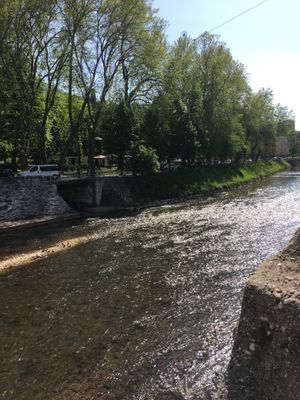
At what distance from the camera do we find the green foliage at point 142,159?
145 feet

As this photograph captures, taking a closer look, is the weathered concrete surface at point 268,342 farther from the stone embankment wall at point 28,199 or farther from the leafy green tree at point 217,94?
the leafy green tree at point 217,94

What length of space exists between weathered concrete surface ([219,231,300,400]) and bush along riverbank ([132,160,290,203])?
118ft

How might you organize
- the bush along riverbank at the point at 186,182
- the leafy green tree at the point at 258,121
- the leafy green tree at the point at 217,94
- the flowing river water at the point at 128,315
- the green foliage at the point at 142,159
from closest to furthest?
the flowing river water at the point at 128,315 → the green foliage at the point at 142,159 → the bush along riverbank at the point at 186,182 → the leafy green tree at the point at 217,94 → the leafy green tree at the point at 258,121

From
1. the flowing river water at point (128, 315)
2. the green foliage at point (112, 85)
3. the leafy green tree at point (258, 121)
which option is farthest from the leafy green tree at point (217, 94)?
the flowing river water at point (128, 315)


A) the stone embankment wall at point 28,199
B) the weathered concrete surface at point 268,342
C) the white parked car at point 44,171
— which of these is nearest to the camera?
the weathered concrete surface at point 268,342

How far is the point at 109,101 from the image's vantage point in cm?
4947

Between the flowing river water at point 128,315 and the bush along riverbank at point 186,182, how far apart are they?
18.8 meters

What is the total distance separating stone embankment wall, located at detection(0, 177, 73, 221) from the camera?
33.1 m

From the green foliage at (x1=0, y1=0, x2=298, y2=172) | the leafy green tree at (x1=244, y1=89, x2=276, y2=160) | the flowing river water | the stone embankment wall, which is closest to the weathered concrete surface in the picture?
the flowing river water

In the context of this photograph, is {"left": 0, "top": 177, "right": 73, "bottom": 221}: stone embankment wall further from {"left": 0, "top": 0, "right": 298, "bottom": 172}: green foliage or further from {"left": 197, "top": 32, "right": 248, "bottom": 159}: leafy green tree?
{"left": 197, "top": 32, "right": 248, "bottom": 159}: leafy green tree

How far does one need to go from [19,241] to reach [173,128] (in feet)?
102

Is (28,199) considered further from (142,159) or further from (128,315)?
(128,315)

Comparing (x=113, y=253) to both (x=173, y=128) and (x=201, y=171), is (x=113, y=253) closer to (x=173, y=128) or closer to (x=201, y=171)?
(x=173, y=128)

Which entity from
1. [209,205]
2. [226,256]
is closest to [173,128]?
[209,205]
